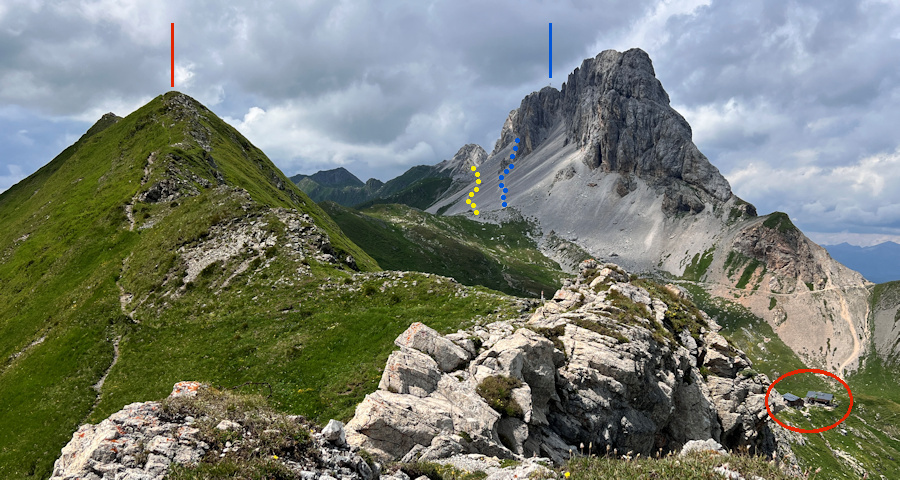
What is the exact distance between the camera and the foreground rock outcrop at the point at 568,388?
20531 millimetres

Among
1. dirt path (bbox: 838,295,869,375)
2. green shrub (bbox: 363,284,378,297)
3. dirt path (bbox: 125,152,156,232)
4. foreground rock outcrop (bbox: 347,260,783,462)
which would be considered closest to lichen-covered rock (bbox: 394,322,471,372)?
foreground rock outcrop (bbox: 347,260,783,462)

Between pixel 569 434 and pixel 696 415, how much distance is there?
16.7m

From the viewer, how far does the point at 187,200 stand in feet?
208

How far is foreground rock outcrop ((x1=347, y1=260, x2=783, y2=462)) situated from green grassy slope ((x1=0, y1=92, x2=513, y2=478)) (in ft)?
20.0

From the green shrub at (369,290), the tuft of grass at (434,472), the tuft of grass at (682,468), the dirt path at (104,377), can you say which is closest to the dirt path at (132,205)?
the dirt path at (104,377)

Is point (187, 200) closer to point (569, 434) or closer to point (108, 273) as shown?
point (108, 273)

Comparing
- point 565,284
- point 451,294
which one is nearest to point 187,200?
point 451,294

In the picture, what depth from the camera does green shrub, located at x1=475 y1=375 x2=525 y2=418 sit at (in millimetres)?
22891

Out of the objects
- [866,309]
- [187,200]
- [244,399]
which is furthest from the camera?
[866,309]

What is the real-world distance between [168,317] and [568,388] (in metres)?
39.0

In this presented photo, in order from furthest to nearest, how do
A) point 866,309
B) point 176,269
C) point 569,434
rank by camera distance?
1. point 866,309
2. point 176,269
3. point 569,434

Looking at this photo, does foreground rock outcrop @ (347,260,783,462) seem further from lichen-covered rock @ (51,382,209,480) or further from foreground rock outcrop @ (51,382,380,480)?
lichen-covered rock @ (51,382,209,480)

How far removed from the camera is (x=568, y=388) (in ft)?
89.2

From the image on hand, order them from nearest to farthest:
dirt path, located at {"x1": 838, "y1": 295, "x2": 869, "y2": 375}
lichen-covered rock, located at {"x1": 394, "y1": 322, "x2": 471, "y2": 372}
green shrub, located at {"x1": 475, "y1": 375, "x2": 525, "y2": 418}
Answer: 1. green shrub, located at {"x1": 475, "y1": 375, "x2": 525, "y2": 418}
2. lichen-covered rock, located at {"x1": 394, "y1": 322, "x2": 471, "y2": 372}
3. dirt path, located at {"x1": 838, "y1": 295, "x2": 869, "y2": 375}
